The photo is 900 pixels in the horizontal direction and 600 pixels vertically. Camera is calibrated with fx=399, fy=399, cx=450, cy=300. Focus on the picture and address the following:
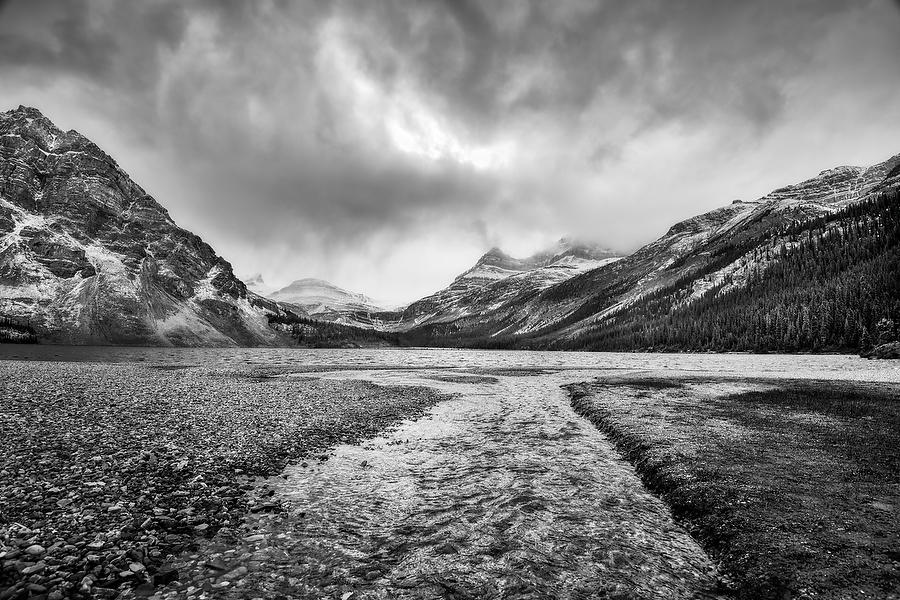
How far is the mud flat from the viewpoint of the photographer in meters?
8.91

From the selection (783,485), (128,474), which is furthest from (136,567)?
(783,485)

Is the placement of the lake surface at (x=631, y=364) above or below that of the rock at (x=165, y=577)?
below

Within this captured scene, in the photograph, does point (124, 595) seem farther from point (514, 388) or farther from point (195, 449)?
point (514, 388)

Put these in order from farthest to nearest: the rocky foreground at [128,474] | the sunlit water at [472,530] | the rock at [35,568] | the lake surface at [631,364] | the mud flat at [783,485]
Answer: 1. the lake surface at [631,364]
2. the sunlit water at [472,530]
3. the mud flat at [783,485]
4. the rocky foreground at [128,474]
5. the rock at [35,568]

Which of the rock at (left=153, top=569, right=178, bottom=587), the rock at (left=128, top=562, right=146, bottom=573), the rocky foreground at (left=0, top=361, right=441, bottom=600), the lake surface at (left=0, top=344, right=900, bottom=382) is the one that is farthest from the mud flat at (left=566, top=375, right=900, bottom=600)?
the lake surface at (left=0, top=344, right=900, bottom=382)

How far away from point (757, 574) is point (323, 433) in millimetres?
19766

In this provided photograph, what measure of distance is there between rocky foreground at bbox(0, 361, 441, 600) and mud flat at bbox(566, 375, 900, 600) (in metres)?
13.3

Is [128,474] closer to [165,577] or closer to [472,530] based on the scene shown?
[165,577]

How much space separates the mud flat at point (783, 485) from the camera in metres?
8.91

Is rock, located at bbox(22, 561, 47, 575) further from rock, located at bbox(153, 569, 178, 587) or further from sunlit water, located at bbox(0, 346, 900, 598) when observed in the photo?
sunlit water, located at bbox(0, 346, 900, 598)

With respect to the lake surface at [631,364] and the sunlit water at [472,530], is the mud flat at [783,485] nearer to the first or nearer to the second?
the sunlit water at [472,530]

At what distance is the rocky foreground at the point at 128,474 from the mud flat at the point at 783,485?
1329cm

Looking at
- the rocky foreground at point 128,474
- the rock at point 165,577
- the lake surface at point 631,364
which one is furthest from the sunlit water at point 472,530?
the lake surface at point 631,364

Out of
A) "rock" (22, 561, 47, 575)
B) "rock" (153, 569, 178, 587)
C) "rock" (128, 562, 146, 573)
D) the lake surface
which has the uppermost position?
"rock" (22, 561, 47, 575)
